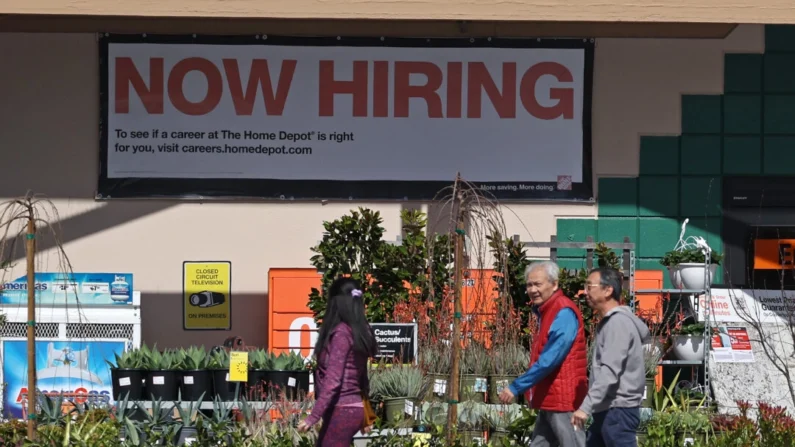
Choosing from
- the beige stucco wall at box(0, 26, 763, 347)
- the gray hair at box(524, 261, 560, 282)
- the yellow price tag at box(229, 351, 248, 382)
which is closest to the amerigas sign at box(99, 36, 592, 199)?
the beige stucco wall at box(0, 26, 763, 347)

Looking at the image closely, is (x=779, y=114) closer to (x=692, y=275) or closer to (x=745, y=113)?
(x=745, y=113)

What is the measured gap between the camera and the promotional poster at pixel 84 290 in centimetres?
1055

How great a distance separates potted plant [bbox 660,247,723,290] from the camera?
407 inches

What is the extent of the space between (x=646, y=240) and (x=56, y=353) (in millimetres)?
5607

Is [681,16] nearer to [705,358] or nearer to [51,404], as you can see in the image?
[705,358]

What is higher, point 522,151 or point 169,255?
point 522,151

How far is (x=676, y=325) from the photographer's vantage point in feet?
33.5

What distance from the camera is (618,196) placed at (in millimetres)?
11297

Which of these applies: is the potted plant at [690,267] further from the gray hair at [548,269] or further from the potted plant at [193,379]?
the potted plant at [193,379]

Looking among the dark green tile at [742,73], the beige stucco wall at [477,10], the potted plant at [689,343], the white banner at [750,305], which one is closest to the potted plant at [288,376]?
the beige stucco wall at [477,10]

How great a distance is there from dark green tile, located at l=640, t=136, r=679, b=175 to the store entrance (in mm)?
563

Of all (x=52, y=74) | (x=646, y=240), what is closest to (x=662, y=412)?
(x=646, y=240)

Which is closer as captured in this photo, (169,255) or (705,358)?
(705,358)

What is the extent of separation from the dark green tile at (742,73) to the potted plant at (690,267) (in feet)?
5.85
